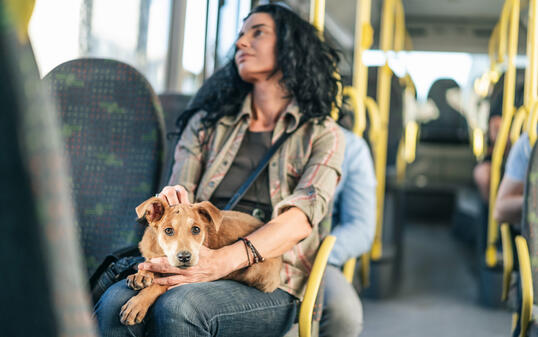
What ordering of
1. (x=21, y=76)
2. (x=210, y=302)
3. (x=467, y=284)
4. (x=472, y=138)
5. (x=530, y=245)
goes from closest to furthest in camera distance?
(x=21, y=76) < (x=210, y=302) < (x=530, y=245) < (x=467, y=284) < (x=472, y=138)

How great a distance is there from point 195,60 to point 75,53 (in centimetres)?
65

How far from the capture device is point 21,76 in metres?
0.38

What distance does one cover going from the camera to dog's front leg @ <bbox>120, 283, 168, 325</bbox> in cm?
97

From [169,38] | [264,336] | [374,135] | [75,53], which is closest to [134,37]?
[169,38]

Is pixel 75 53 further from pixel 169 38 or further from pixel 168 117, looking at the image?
pixel 169 38

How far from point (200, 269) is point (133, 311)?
14 centimetres

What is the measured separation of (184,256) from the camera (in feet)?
2.98

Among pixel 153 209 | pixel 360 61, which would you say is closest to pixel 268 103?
pixel 153 209

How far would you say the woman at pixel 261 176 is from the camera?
1031mm

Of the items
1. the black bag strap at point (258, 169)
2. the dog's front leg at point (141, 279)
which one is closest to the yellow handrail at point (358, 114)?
the black bag strap at point (258, 169)

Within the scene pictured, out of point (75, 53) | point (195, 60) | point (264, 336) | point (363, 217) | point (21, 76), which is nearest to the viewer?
point (21, 76)

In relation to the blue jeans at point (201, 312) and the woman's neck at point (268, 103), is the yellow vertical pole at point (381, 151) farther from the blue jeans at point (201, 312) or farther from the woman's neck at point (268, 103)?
the blue jeans at point (201, 312)

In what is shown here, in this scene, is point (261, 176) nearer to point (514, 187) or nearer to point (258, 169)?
point (258, 169)

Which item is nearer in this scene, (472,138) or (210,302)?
(210,302)
